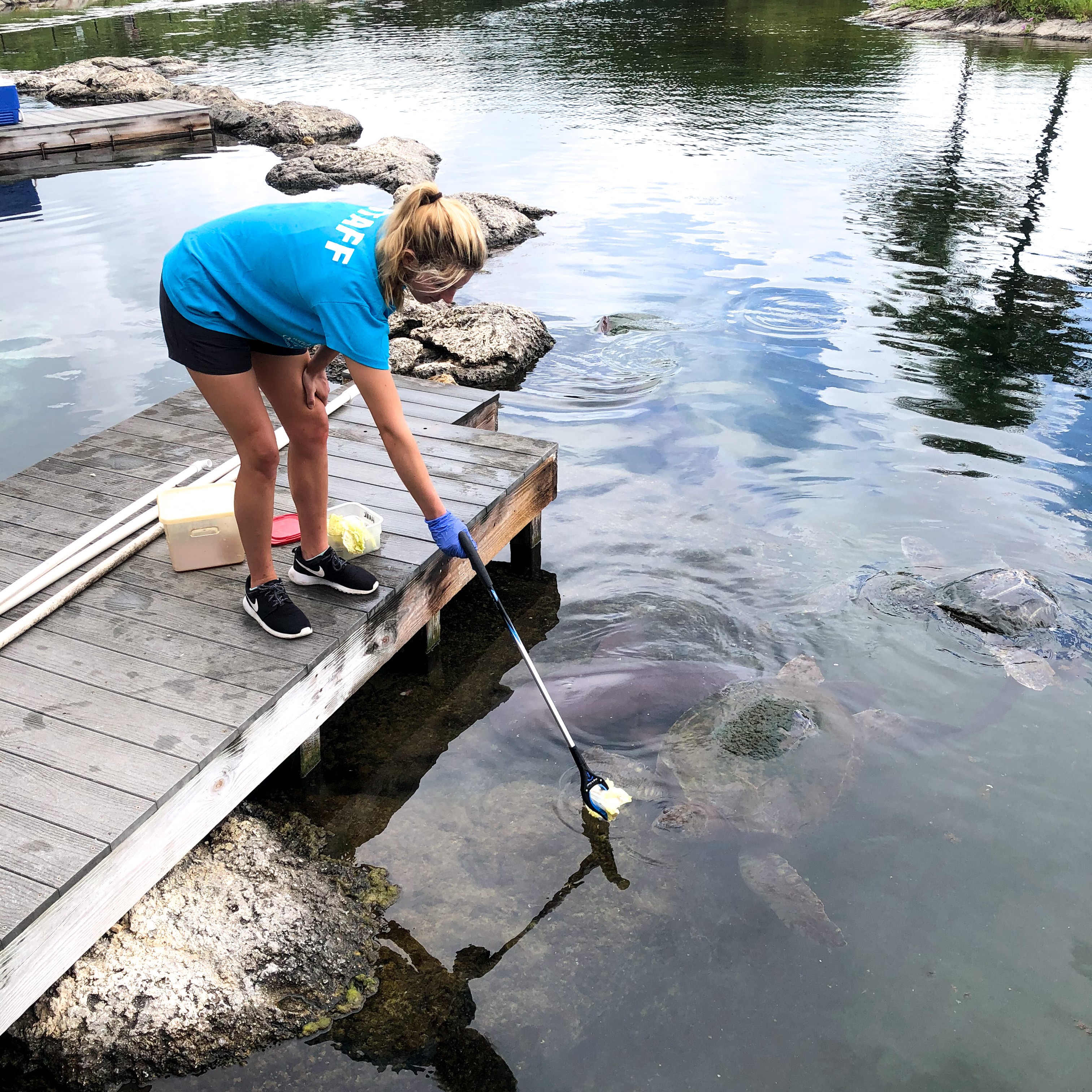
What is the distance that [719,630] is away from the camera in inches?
204

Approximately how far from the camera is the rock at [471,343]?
824 centimetres

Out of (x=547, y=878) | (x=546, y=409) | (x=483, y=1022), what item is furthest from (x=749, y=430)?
(x=483, y=1022)

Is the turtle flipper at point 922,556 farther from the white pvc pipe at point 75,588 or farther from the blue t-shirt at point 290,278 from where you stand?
the white pvc pipe at point 75,588

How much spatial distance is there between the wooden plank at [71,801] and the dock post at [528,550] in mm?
3061

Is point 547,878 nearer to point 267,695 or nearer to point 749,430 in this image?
point 267,695

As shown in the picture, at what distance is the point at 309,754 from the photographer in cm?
411

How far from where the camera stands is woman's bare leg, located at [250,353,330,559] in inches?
135

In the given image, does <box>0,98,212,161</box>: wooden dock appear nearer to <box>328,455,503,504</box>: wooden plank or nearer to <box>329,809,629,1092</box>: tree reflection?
<box>328,455,503,504</box>: wooden plank

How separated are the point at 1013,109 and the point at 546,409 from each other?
1520 centimetres

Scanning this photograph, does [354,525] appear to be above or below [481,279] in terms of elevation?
above

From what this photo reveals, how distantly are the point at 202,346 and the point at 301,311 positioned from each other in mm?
379

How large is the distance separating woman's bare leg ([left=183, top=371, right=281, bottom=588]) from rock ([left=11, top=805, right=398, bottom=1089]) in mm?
1207

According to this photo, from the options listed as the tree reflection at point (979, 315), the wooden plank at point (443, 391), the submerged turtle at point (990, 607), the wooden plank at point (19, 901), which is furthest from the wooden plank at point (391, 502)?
the tree reflection at point (979, 315)

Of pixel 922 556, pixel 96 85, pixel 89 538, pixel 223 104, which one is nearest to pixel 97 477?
pixel 89 538
